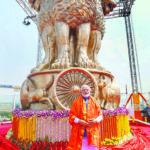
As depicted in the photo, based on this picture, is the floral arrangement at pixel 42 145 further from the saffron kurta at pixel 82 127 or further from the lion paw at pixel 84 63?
the lion paw at pixel 84 63

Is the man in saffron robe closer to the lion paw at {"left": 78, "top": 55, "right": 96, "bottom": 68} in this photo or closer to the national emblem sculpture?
the national emblem sculpture

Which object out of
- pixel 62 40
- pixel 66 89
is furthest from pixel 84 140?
pixel 62 40

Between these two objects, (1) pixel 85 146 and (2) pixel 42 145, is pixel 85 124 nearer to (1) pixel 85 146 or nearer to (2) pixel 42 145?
(1) pixel 85 146

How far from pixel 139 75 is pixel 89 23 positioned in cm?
944

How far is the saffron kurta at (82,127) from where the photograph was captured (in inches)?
73.7

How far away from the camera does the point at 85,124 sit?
72.8 inches

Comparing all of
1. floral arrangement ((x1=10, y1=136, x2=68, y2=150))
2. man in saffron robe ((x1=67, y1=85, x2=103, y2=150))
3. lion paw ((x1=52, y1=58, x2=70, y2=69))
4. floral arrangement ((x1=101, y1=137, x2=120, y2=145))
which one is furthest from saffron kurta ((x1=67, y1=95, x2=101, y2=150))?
lion paw ((x1=52, y1=58, x2=70, y2=69))

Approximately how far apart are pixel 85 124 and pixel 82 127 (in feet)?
0.28

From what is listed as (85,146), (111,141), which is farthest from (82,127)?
(111,141)

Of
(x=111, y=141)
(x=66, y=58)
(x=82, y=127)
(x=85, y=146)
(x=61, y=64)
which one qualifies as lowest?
(x=111, y=141)

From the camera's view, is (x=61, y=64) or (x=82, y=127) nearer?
(x=82, y=127)

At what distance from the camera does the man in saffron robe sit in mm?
1862

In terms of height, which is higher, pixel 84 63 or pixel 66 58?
pixel 66 58

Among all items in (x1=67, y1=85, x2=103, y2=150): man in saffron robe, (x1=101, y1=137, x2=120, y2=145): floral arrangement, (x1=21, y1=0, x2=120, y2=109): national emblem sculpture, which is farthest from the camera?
(x1=21, y1=0, x2=120, y2=109): national emblem sculpture
